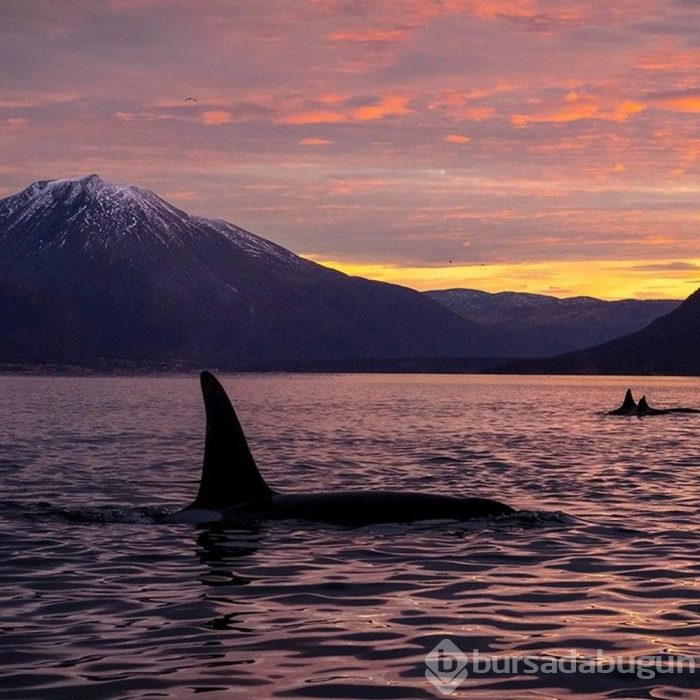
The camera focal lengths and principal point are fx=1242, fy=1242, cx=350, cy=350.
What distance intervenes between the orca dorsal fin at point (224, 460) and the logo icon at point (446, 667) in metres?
8.01

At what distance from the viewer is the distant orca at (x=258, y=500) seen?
19438 mm

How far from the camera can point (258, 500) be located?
19984 mm

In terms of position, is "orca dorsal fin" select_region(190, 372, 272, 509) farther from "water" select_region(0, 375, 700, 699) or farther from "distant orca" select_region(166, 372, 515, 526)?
"water" select_region(0, 375, 700, 699)

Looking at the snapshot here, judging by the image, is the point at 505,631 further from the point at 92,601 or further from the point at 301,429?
the point at 301,429

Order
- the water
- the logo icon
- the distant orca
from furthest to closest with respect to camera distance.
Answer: the distant orca < the water < the logo icon

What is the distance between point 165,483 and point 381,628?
662 inches

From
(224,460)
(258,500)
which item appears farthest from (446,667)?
(258,500)

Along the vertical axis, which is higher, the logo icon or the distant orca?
the distant orca

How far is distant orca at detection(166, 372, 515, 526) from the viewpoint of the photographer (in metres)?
19.4

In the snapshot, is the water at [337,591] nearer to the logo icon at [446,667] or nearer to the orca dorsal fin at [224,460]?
the logo icon at [446,667]

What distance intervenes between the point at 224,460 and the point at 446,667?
8.91m

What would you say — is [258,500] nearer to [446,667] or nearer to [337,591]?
[337,591]

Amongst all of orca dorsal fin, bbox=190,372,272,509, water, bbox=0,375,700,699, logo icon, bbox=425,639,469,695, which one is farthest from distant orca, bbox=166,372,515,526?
logo icon, bbox=425,639,469,695

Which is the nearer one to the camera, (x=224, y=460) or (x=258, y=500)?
(x=224, y=460)
